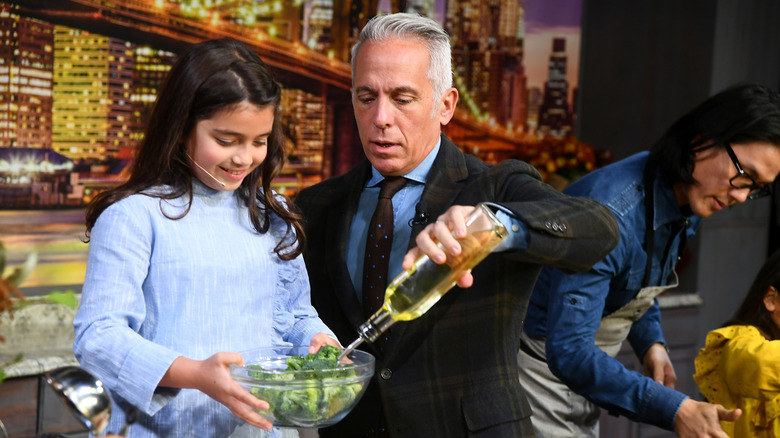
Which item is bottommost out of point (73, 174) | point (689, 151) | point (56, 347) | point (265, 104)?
point (56, 347)

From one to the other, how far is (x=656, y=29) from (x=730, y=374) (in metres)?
2.30

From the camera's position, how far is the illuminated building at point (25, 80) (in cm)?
249

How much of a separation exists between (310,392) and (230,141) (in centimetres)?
45

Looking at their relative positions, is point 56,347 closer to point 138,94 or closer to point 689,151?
point 138,94

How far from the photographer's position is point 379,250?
157 cm

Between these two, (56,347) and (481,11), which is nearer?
(56,347)

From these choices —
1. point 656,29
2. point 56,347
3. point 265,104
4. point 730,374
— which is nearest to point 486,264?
point 265,104

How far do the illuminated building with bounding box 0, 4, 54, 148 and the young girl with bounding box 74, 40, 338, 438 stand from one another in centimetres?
131

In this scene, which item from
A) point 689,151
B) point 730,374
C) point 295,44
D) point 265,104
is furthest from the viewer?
point 295,44

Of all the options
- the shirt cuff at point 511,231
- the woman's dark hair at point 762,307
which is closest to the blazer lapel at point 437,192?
the shirt cuff at point 511,231

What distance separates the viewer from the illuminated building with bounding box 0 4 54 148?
2490 millimetres

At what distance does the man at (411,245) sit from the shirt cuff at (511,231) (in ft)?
0.26

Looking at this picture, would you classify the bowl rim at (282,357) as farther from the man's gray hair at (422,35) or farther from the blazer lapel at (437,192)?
the man's gray hair at (422,35)

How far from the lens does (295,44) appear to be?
321cm
